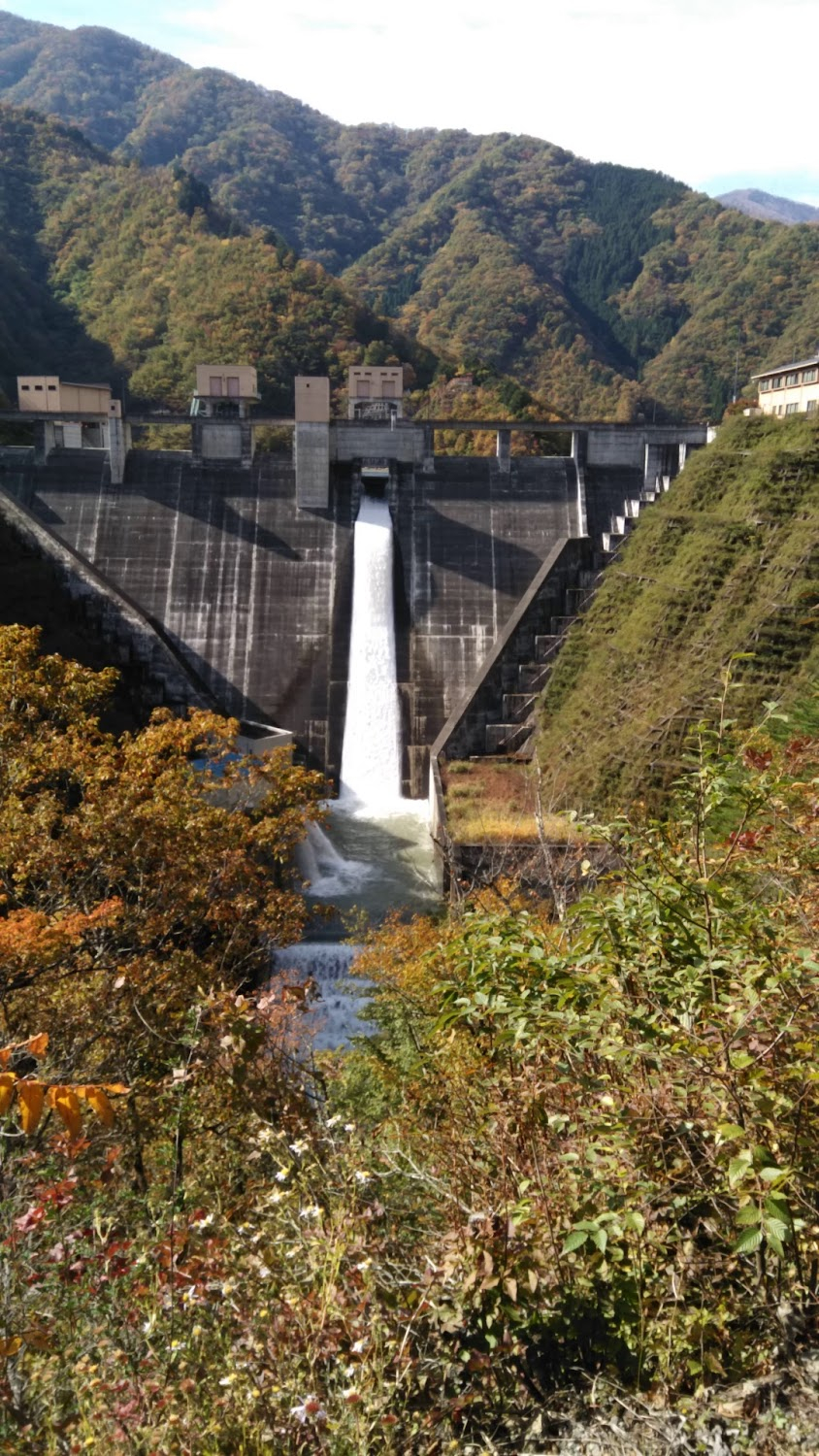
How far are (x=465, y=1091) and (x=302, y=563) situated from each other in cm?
2212

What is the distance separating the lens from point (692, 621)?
21484 millimetres

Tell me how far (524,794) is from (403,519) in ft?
33.0

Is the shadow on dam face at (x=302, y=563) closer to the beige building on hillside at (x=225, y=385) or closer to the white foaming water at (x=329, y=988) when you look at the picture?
the beige building on hillside at (x=225, y=385)

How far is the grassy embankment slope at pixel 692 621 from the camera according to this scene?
19578 mm

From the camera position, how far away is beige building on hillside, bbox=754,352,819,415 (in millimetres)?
25531

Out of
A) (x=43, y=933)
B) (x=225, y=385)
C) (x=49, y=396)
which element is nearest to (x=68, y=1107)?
(x=43, y=933)

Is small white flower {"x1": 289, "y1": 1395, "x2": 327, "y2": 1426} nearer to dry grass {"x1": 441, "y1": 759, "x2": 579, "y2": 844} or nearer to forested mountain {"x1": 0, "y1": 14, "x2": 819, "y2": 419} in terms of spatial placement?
dry grass {"x1": 441, "y1": 759, "x2": 579, "y2": 844}

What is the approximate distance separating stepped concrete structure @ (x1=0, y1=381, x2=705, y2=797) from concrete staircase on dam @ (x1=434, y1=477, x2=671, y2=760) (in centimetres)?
5

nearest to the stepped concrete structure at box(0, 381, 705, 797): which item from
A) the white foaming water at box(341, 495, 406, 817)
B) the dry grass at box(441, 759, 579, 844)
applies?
the white foaming water at box(341, 495, 406, 817)

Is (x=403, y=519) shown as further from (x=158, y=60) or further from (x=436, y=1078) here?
(x=158, y=60)

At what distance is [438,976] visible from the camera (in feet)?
38.1

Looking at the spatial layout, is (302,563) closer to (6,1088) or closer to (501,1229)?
(501,1229)

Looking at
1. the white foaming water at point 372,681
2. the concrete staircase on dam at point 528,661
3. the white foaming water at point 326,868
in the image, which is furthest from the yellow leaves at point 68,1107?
the white foaming water at point 372,681

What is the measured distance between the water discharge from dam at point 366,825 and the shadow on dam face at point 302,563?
32 centimetres
